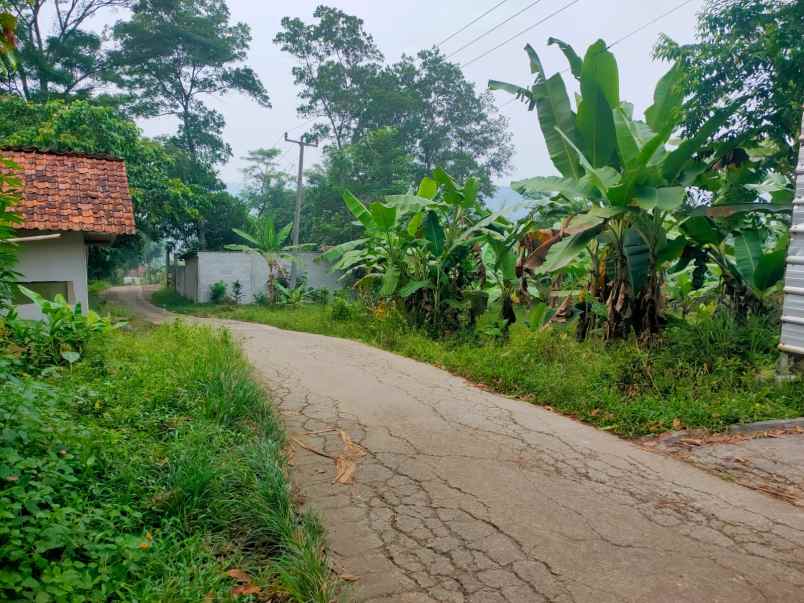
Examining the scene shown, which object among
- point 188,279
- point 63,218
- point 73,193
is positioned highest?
point 73,193

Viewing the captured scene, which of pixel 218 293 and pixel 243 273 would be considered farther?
pixel 243 273

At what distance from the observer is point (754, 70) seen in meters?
8.34

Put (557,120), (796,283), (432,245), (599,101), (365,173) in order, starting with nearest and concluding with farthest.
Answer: (796,283) → (599,101) → (557,120) → (432,245) → (365,173)

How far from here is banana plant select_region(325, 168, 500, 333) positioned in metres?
9.55

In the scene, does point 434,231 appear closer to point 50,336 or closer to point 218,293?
point 50,336

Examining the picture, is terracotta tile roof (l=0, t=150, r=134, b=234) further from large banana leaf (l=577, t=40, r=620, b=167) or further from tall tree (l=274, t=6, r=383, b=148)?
tall tree (l=274, t=6, r=383, b=148)

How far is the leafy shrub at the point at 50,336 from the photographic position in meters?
6.04

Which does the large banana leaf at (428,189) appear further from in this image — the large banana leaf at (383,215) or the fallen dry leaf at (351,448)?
the fallen dry leaf at (351,448)

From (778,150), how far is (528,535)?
8.08 m

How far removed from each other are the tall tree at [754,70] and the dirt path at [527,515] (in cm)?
544

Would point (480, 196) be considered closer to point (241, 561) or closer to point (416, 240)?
point (416, 240)

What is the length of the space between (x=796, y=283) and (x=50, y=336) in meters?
7.78

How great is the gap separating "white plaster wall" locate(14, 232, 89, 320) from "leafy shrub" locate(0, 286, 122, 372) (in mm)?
2659

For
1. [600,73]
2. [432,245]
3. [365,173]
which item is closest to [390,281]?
[432,245]
